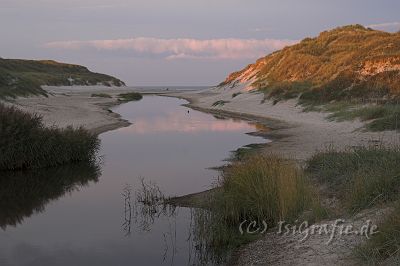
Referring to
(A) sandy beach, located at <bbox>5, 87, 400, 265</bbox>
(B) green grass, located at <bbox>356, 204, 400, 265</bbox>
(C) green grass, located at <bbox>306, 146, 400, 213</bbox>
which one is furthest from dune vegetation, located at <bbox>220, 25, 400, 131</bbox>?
(B) green grass, located at <bbox>356, 204, 400, 265</bbox>

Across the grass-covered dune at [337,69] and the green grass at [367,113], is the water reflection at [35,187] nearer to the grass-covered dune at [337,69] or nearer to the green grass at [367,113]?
the green grass at [367,113]

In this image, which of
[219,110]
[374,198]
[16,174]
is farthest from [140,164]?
[219,110]

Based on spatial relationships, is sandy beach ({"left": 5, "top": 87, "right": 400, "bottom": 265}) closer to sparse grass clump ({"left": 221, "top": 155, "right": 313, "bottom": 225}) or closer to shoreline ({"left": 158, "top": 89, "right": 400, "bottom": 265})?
shoreline ({"left": 158, "top": 89, "right": 400, "bottom": 265})

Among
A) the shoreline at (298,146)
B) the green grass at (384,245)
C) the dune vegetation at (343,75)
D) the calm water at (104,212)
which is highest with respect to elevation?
the dune vegetation at (343,75)

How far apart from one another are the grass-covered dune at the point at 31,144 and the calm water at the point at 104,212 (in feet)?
2.44

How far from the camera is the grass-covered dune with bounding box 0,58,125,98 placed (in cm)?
5017

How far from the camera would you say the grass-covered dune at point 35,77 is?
5017 centimetres

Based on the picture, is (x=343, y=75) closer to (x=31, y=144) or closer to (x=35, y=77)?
(x=31, y=144)

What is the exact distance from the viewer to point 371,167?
1045 cm

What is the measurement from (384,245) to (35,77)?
91.6m

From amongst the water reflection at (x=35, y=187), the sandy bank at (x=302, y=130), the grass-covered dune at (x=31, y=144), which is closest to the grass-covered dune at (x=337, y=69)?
the sandy bank at (x=302, y=130)

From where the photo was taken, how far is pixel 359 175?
385 inches

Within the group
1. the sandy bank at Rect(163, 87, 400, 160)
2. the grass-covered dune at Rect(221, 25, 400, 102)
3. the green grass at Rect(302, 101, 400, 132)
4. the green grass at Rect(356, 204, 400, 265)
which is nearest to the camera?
the green grass at Rect(356, 204, 400, 265)

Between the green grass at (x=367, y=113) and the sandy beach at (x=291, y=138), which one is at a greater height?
the green grass at (x=367, y=113)
